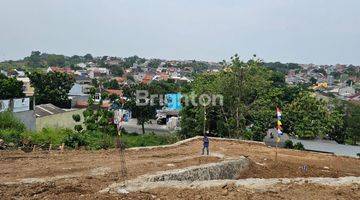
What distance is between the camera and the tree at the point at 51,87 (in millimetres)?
44797

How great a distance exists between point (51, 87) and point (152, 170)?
36273mm

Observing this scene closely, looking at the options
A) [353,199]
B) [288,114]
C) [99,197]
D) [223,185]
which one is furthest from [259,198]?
[288,114]

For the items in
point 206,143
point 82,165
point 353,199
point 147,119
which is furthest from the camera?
point 147,119

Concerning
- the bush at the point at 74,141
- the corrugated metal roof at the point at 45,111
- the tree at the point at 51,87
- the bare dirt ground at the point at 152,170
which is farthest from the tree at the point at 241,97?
the tree at the point at 51,87

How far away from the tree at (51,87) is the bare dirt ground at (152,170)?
28.6 meters

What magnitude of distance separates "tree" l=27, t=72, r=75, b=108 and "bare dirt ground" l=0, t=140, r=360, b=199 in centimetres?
2860

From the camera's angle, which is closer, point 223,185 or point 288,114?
point 223,185

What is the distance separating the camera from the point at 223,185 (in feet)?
29.4

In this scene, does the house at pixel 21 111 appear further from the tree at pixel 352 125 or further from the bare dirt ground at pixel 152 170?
the tree at pixel 352 125

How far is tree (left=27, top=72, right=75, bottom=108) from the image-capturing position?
4480 centimetres

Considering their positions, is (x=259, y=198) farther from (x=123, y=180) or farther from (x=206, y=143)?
(x=206, y=143)

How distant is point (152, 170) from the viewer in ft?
38.5

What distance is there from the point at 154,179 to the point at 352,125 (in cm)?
3395

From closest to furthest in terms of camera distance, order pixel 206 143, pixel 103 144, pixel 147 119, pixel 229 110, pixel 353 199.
→ pixel 353 199, pixel 206 143, pixel 103 144, pixel 229 110, pixel 147 119
